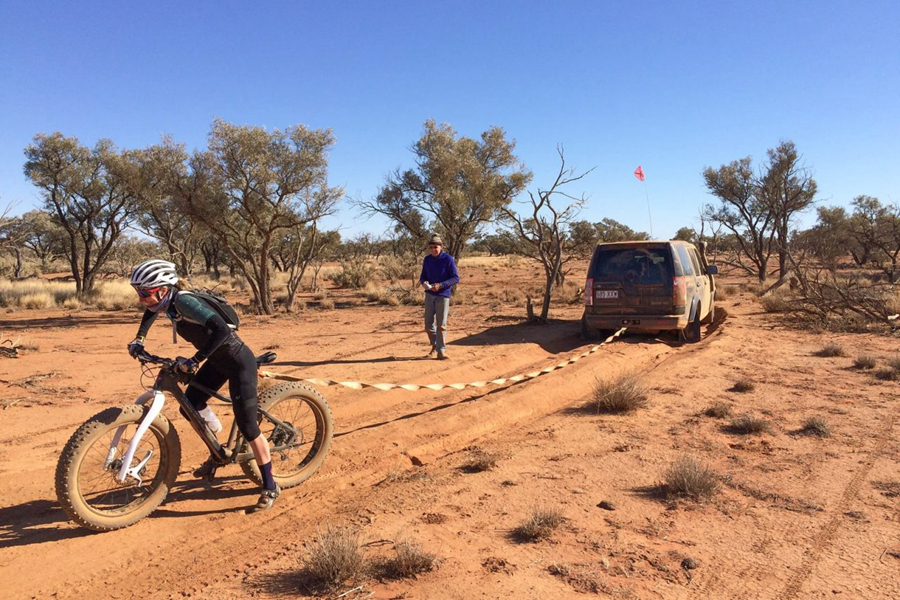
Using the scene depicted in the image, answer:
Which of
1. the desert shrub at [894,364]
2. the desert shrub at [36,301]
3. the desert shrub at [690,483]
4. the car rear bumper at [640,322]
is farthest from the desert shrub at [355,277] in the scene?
the desert shrub at [690,483]

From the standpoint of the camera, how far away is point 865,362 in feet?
27.3

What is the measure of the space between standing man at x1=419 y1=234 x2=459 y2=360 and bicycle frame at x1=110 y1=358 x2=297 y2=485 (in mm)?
4643

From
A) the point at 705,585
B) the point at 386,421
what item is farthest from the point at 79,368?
the point at 705,585

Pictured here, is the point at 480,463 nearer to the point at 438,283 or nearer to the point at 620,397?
the point at 620,397

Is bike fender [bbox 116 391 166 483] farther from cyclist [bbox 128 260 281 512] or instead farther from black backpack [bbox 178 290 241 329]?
black backpack [bbox 178 290 241 329]

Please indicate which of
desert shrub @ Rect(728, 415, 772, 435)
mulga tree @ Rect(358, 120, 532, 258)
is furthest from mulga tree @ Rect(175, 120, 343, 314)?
desert shrub @ Rect(728, 415, 772, 435)

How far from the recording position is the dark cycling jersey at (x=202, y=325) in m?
3.75

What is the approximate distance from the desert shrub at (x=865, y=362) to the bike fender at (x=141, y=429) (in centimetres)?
907

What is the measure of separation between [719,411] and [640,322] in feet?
13.5

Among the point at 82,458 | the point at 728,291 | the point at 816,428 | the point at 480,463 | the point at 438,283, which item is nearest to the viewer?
the point at 82,458

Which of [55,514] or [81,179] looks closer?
[55,514]

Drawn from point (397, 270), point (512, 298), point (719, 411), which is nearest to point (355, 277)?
point (397, 270)

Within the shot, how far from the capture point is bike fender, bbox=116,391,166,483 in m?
3.64

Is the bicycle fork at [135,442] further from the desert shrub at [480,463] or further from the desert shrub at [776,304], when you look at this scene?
the desert shrub at [776,304]
